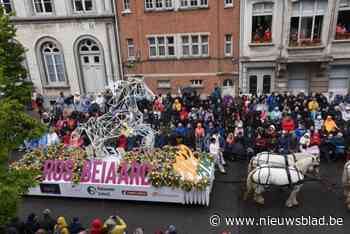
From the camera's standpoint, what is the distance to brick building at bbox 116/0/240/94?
19109 millimetres

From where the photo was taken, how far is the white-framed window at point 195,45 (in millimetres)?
19719

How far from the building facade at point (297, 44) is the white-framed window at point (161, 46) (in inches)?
179

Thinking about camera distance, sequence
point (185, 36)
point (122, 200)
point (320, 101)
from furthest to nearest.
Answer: point (185, 36) → point (320, 101) → point (122, 200)

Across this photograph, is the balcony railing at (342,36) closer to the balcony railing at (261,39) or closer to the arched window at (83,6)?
the balcony railing at (261,39)

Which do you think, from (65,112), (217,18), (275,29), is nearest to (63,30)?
(65,112)

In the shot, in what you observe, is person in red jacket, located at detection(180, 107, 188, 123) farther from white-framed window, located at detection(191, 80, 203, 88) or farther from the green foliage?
the green foliage

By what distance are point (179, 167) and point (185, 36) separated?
11.4 meters

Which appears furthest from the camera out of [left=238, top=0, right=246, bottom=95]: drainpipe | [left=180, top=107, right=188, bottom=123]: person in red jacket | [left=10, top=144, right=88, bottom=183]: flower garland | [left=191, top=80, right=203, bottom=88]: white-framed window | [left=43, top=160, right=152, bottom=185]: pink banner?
[left=191, top=80, right=203, bottom=88]: white-framed window

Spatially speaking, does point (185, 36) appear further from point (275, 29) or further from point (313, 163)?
point (313, 163)

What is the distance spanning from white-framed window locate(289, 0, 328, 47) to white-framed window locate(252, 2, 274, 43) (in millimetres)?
1284

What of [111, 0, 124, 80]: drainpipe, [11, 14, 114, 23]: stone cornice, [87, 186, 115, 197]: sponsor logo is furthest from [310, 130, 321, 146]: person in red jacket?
[11, 14, 114, 23]: stone cornice

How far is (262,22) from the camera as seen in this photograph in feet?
61.0

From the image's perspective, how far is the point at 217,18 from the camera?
19000 mm

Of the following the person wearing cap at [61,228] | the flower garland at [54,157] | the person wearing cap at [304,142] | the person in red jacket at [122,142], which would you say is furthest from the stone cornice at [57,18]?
the person wearing cap at [61,228]
